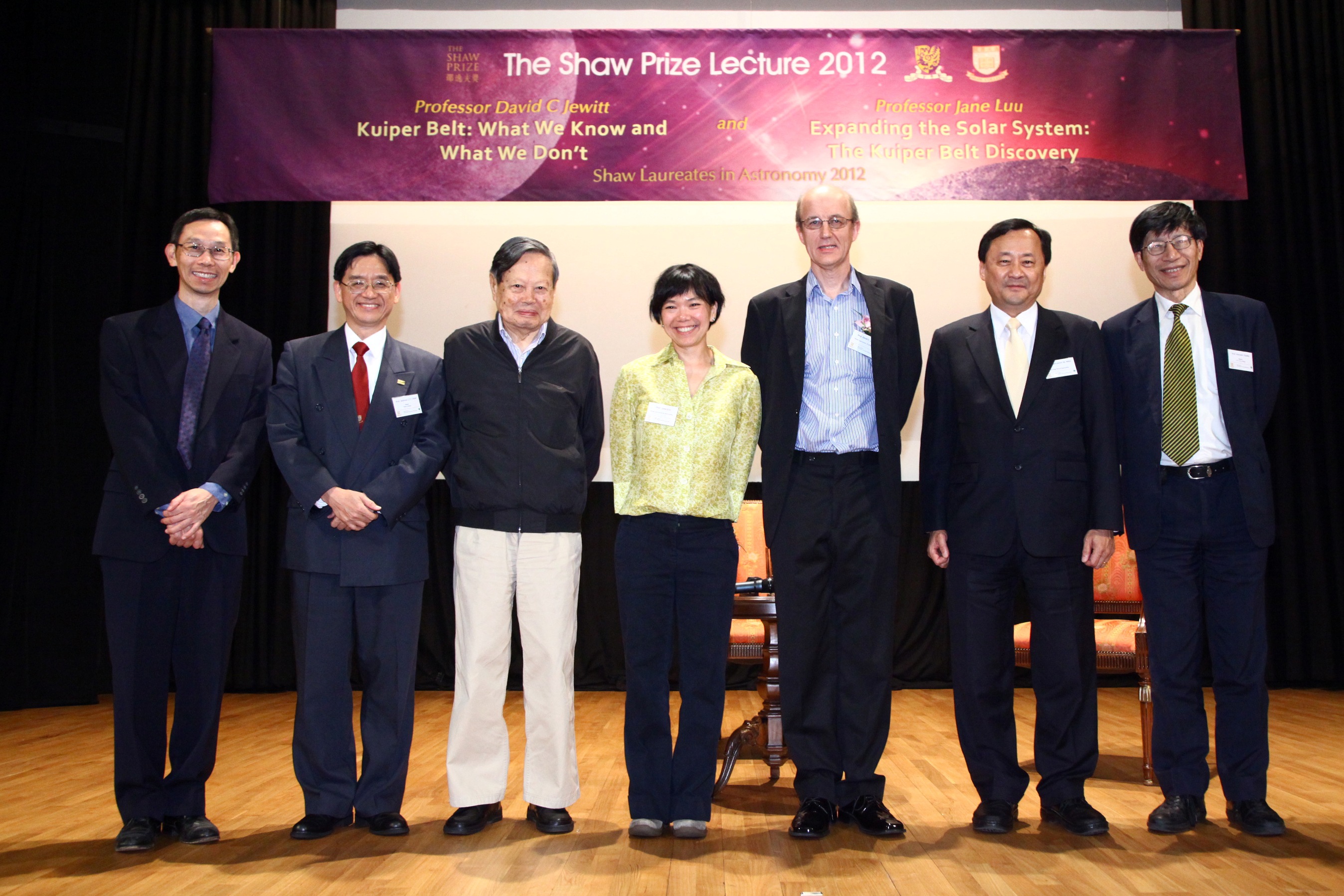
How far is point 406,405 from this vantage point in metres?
2.87

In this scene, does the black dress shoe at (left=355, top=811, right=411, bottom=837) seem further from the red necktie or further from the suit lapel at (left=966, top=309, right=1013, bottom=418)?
the suit lapel at (left=966, top=309, right=1013, bottom=418)

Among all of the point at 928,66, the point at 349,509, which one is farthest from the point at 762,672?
the point at 928,66

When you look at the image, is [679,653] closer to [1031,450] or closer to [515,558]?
[515,558]

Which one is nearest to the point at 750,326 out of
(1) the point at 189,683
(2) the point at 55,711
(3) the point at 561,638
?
(3) the point at 561,638

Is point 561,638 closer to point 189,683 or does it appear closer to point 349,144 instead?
point 189,683

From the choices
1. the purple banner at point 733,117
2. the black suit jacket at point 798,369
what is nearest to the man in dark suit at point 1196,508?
the black suit jacket at point 798,369

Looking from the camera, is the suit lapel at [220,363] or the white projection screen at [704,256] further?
the white projection screen at [704,256]

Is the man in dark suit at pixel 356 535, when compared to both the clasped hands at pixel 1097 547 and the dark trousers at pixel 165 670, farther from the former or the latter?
the clasped hands at pixel 1097 547

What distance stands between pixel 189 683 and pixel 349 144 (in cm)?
333

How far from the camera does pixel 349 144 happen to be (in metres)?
5.17

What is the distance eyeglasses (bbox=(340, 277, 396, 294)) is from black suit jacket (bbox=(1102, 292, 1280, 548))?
224 centimetres

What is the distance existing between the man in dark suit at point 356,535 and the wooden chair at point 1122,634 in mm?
1951

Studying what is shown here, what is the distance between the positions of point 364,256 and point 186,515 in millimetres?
884

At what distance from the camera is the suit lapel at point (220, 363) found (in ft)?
9.27
